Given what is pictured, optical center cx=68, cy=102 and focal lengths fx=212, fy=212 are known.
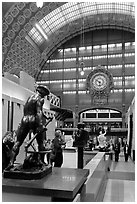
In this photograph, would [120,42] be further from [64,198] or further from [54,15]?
[64,198]

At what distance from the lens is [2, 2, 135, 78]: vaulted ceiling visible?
22.0 meters

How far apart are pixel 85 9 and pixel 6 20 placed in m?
11.4

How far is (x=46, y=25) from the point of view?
2792cm

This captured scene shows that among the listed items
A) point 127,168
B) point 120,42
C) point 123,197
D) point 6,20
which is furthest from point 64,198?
point 120,42

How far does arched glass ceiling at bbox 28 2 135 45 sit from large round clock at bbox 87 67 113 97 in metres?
7.52

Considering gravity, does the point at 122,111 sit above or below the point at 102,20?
below

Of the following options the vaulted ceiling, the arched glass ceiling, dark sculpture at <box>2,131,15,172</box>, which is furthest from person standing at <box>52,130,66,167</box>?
the arched glass ceiling

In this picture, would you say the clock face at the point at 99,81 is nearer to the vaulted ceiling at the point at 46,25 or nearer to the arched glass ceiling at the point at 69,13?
the vaulted ceiling at the point at 46,25

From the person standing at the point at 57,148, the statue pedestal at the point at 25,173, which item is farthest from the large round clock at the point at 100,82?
the statue pedestal at the point at 25,173

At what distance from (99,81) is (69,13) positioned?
31.9 feet

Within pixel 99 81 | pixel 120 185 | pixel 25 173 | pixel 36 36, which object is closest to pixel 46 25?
pixel 36 36

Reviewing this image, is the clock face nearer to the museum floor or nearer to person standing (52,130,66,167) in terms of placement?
the museum floor

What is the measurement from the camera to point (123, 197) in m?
6.51

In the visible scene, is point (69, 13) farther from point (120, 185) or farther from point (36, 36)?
point (120, 185)
